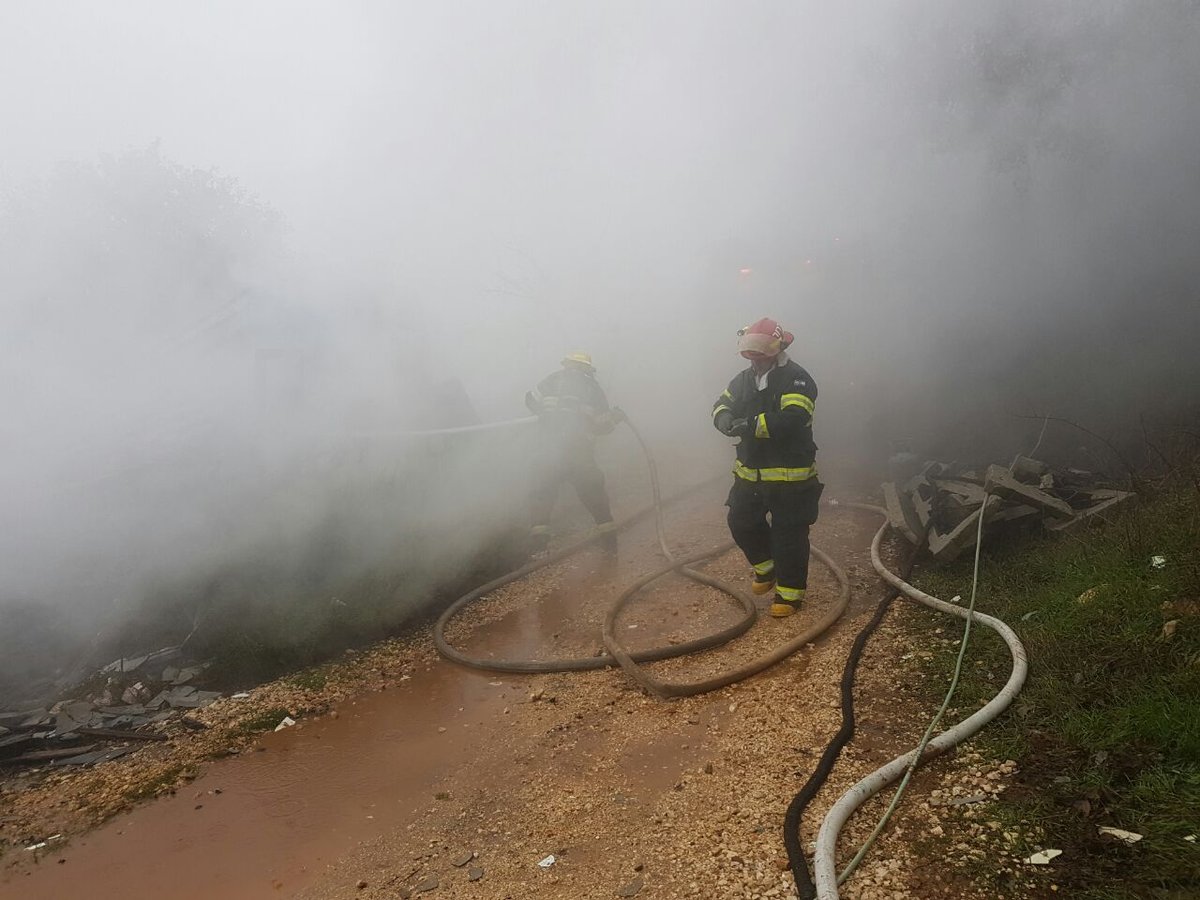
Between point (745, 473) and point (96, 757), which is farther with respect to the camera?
point (745, 473)

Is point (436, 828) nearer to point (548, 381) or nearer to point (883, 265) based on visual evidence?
point (548, 381)

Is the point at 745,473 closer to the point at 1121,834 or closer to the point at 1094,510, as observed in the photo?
the point at 1094,510

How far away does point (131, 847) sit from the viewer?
3102 millimetres

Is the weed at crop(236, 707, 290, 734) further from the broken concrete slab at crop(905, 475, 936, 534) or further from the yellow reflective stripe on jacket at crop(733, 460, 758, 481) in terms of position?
the broken concrete slab at crop(905, 475, 936, 534)

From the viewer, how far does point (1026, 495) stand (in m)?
4.51

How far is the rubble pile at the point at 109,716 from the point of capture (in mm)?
3908

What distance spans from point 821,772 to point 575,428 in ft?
13.7

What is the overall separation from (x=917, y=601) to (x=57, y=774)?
15.0 ft

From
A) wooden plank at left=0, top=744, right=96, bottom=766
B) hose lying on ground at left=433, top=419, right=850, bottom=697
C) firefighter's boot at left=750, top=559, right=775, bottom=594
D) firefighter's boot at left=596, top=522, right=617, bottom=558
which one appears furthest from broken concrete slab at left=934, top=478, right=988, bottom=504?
wooden plank at left=0, top=744, right=96, bottom=766

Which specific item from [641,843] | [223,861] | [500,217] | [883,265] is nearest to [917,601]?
[641,843]

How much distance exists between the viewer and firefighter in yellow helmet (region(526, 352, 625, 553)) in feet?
21.4

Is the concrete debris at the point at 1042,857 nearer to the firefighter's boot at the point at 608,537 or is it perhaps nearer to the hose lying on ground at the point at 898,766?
the hose lying on ground at the point at 898,766

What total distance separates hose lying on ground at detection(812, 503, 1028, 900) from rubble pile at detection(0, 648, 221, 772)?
11.0 ft

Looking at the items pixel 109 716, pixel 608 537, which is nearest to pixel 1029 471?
pixel 608 537
